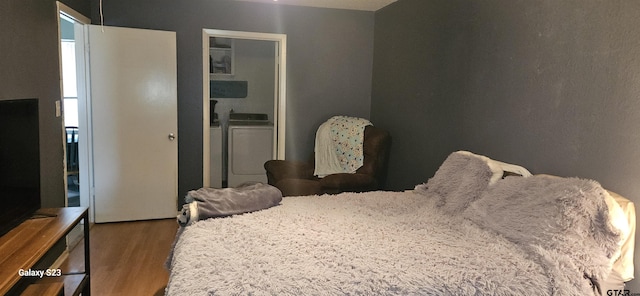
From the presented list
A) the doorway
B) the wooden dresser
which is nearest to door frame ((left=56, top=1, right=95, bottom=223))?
Result: the doorway

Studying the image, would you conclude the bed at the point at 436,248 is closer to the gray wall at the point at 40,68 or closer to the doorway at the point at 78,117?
the gray wall at the point at 40,68

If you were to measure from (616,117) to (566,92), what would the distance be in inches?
12.1

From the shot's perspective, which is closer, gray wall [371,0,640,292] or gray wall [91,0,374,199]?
gray wall [371,0,640,292]

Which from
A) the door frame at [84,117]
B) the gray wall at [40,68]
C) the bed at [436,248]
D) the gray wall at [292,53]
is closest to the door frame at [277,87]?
the gray wall at [292,53]

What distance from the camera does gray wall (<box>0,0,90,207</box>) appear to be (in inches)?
88.2

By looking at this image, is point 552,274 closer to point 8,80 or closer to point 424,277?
point 424,277

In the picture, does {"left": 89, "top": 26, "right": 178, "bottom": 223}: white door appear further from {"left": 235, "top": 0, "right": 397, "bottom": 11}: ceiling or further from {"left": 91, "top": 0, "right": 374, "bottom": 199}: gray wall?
{"left": 235, "top": 0, "right": 397, "bottom": 11}: ceiling

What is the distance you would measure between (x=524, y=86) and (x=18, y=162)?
2717 millimetres

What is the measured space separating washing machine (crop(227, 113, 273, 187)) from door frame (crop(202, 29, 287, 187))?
0.58 metres

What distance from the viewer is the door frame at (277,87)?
421cm

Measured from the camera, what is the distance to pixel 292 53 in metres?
4.45

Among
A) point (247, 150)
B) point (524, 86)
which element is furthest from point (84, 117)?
point (524, 86)

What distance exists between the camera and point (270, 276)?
1582 mm

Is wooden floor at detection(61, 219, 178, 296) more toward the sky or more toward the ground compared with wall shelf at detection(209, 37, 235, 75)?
more toward the ground
